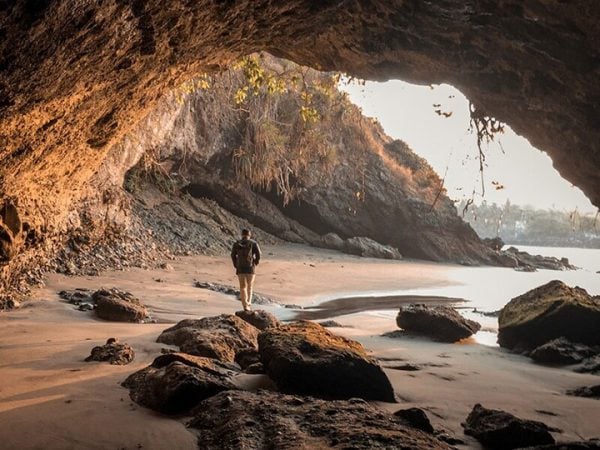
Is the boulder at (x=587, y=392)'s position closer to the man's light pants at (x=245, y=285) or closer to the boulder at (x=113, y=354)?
the boulder at (x=113, y=354)

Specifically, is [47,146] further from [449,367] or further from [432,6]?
[449,367]

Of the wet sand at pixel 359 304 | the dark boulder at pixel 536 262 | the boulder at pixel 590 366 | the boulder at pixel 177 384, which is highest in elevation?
the dark boulder at pixel 536 262

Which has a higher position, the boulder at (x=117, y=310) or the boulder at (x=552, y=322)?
the boulder at (x=552, y=322)

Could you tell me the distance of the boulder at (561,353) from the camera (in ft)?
21.5

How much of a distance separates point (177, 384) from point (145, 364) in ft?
4.56

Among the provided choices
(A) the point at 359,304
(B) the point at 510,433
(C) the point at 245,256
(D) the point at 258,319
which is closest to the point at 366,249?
(A) the point at 359,304

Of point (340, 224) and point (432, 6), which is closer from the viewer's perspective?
point (432, 6)

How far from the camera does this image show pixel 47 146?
457cm

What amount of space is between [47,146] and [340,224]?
22682 millimetres

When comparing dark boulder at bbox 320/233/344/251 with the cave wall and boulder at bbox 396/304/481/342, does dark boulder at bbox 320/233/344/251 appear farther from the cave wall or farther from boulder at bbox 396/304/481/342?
the cave wall

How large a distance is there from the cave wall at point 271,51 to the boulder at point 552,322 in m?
3.08

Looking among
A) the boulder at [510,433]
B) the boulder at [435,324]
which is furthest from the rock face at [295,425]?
the boulder at [435,324]

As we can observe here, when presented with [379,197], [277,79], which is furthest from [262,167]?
[277,79]

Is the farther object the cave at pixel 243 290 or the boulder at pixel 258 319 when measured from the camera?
the boulder at pixel 258 319
